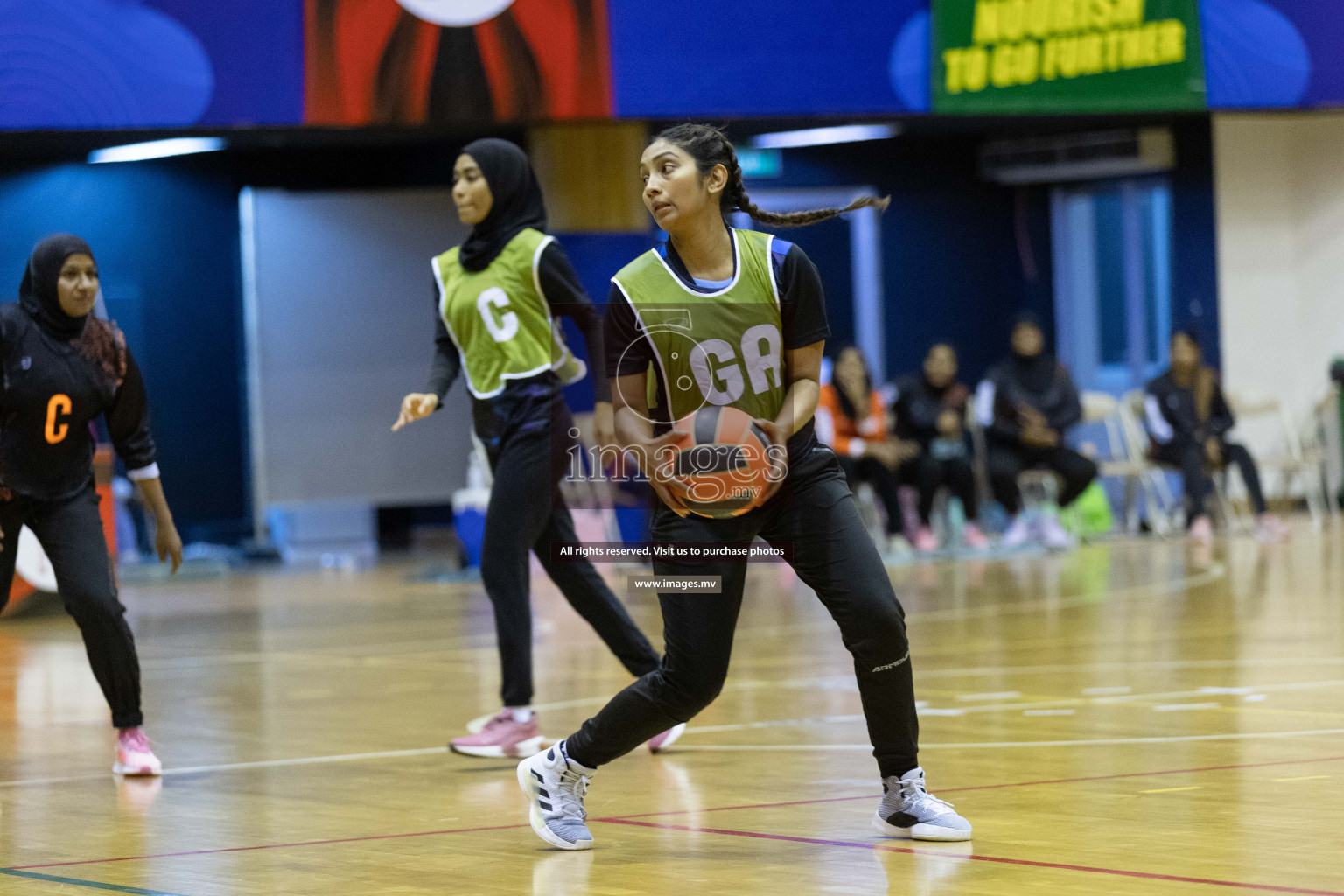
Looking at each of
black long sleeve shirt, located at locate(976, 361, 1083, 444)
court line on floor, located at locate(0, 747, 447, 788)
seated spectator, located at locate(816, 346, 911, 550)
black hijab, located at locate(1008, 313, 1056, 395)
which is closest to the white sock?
court line on floor, located at locate(0, 747, 447, 788)

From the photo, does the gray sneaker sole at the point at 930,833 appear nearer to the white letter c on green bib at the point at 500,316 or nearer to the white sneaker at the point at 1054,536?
the white letter c on green bib at the point at 500,316

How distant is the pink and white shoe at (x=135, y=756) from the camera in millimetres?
5719

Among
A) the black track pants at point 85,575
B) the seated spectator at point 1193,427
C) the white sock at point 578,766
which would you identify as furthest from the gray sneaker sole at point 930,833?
the seated spectator at point 1193,427

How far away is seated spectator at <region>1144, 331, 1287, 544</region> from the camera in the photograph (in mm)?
14930

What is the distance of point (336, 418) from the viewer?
16.4 meters

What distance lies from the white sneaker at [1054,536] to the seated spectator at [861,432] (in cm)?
116

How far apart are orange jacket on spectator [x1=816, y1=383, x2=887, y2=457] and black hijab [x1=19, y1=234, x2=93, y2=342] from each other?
9087 mm

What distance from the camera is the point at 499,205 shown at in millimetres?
6078

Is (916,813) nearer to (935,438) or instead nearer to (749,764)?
(749,764)

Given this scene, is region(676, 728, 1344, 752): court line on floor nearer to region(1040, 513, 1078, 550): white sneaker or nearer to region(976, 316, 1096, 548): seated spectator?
region(1040, 513, 1078, 550): white sneaker

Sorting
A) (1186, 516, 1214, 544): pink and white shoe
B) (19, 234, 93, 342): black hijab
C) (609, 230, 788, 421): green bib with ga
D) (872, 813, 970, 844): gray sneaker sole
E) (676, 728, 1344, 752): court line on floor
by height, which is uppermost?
(19, 234, 93, 342): black hijab

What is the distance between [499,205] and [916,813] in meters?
2.73

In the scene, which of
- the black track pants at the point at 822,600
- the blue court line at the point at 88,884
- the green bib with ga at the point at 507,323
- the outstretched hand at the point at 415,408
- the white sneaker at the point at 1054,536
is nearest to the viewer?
the blue court line at the point at 88,884

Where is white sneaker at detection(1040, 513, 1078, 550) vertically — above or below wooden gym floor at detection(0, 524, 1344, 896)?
below
